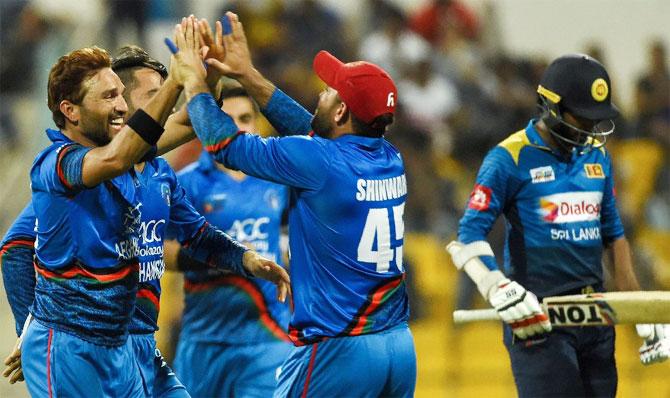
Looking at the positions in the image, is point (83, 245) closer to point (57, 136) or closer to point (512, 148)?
point (57, 136)

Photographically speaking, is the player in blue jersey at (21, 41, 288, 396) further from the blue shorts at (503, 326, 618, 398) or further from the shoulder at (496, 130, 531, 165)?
the blue shorts at (503, 326, 618, 398)

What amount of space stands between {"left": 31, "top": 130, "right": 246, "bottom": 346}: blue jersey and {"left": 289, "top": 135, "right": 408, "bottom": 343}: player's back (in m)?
0.62

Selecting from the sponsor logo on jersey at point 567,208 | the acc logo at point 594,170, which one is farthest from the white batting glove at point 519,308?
the acc logo at point 594,170

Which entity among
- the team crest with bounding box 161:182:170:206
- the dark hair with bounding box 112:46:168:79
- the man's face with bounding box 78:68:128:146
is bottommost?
the team crest with bounding box 161:182:170:206

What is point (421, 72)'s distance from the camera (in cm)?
1135

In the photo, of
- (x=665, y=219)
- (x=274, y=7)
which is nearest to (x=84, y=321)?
(x=274, y=7)

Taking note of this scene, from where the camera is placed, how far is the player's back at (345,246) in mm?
4363

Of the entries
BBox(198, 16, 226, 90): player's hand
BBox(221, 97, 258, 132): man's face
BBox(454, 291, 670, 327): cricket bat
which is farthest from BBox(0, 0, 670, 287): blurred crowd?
BBox(198, 16, 226, 90): player's hand

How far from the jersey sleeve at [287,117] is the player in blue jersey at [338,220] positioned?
0.27 m

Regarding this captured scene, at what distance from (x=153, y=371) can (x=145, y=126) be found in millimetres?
1083

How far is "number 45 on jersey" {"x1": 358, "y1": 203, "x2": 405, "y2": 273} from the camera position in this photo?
4.40m

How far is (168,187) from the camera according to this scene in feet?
15.8

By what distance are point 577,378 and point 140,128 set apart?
7.51ft

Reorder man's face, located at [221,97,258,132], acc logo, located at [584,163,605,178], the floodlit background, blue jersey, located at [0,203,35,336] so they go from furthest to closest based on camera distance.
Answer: the floodlit background, man's face, located at [221,97,258,132], acc logo, located at [584,163,605,178], blue jersey, located at [0,203,35,336]
